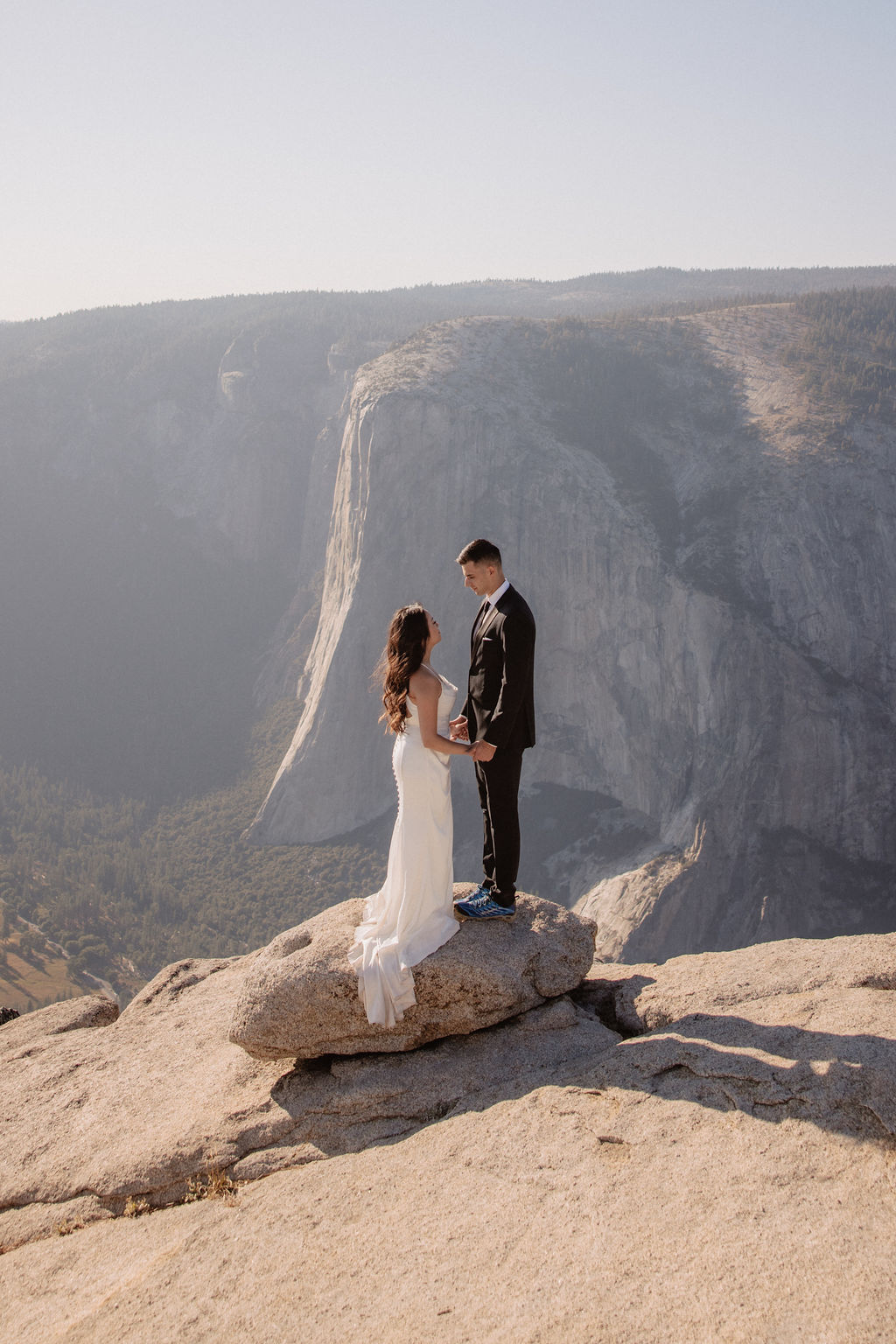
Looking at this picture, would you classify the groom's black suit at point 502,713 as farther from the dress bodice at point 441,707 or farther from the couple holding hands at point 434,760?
the dress bodice at point 441,707

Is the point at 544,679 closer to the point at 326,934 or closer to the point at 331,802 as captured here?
the point at 331,802

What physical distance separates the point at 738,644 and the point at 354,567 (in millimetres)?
21197

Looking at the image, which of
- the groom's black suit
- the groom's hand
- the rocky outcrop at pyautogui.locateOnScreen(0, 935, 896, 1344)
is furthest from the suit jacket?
the rocky outcrop at pyautogui.locateOnScreen(0, 935, 896, 1344)

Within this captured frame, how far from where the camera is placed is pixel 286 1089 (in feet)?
23.5

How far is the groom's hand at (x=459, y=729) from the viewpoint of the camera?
24.5 ft

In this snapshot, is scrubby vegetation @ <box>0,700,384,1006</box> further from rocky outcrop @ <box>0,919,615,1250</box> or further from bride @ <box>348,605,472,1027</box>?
bride @ <box>348,605,472,1027</box>

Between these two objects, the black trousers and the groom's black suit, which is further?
the black trousers

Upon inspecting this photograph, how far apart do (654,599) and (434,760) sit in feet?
113

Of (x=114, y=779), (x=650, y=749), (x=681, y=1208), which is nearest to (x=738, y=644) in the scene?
(x=650, y=749)

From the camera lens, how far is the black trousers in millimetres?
7172

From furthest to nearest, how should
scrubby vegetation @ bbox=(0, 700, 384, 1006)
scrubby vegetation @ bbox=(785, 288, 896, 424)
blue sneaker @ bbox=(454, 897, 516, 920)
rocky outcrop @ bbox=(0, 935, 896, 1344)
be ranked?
1. scrubby vegetation @ bbox=(785, 288, 896, 424)
2. scrubby vegetation @ bbox=(0, 700, 384, 1006)
3. blue sneaker @ bbox=(454, 897, 516, 920)
4. rocky outcrop @ bbox=(0, 935, 896, 1344)

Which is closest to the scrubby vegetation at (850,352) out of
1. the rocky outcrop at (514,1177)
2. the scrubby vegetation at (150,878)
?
the scrubby vegetation at (150,878)

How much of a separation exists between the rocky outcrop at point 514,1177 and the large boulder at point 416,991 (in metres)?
0.21

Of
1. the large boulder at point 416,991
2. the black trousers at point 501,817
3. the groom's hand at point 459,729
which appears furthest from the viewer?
the groom's hand at point 459,729
